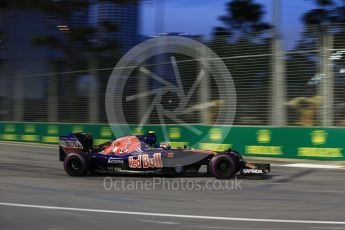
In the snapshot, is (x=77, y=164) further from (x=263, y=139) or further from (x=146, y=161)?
(x=263, y=139)

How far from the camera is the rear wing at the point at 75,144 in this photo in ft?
40.6

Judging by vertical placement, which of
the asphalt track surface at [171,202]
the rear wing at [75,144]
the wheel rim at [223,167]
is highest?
the rear wing at [75,144]

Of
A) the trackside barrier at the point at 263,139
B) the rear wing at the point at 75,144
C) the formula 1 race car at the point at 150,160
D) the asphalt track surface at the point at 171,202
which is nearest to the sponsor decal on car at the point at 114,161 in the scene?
the formula 1 race car at the point at 150,160

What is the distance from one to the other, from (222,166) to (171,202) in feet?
8.53

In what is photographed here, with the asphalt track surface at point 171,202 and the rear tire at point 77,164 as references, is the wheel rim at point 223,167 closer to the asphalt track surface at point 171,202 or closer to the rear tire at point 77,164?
the asphalt track surface at point 171,202

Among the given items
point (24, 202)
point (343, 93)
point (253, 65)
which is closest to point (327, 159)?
point (343, 93)

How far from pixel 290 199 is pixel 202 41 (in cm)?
973

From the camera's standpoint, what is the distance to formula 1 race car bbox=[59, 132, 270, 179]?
11562 millimetres

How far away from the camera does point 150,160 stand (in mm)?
11648

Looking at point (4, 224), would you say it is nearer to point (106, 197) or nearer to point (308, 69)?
point (106, 197)

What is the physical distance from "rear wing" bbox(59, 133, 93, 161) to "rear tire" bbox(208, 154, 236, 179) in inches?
108

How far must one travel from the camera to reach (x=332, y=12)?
27.5 metres

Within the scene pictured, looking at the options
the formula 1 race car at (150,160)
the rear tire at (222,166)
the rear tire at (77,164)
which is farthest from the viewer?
the rear tire at (77,164)

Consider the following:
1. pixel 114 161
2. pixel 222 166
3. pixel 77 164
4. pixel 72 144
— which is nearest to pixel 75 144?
pixel 72 144
